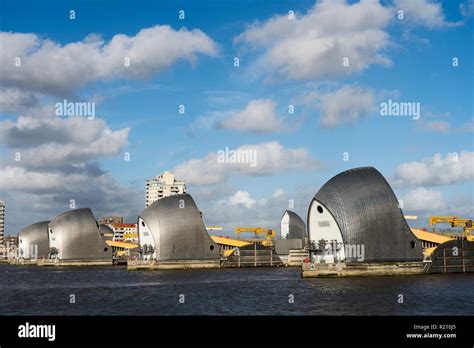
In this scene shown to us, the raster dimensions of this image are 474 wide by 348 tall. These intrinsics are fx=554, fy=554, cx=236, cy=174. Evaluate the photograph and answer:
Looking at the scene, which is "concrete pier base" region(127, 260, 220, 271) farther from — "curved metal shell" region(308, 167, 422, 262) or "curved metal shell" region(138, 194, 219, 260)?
"curved metal shell" region(308, 167, 422, 262)

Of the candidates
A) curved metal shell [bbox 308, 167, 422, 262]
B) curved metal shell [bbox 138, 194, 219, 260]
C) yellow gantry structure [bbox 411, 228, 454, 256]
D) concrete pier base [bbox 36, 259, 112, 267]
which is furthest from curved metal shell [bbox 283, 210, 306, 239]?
curved metal shell [bbox 308, 167, 422, 262]

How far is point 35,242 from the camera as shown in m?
170

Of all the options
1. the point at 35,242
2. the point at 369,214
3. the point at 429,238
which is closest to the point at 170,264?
the point at 369,214

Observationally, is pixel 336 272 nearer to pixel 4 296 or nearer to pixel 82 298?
pixel 82 298

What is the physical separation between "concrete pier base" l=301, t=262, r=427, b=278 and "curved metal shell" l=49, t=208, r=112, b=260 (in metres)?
80.9

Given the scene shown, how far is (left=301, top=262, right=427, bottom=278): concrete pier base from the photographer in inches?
2911

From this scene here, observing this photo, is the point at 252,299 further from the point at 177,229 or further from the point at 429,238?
the point at 429,238

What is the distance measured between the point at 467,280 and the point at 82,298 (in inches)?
1870

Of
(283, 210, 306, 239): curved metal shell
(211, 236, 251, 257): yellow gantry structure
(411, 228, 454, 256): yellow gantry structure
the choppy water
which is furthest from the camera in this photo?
(283, 210, 306, 239): curved metal shell

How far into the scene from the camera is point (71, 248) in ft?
464

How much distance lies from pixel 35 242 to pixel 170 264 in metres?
79.7

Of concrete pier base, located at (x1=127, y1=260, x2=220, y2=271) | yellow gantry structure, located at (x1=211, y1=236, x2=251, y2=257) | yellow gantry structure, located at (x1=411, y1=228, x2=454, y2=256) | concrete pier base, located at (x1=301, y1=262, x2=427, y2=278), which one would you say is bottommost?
concrete pier base, located at (x1=127, y1=260, x2=220, y2=271)

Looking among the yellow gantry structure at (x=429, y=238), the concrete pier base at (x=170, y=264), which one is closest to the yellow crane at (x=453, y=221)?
the yellow gantry structure at (x=429, y=238)
